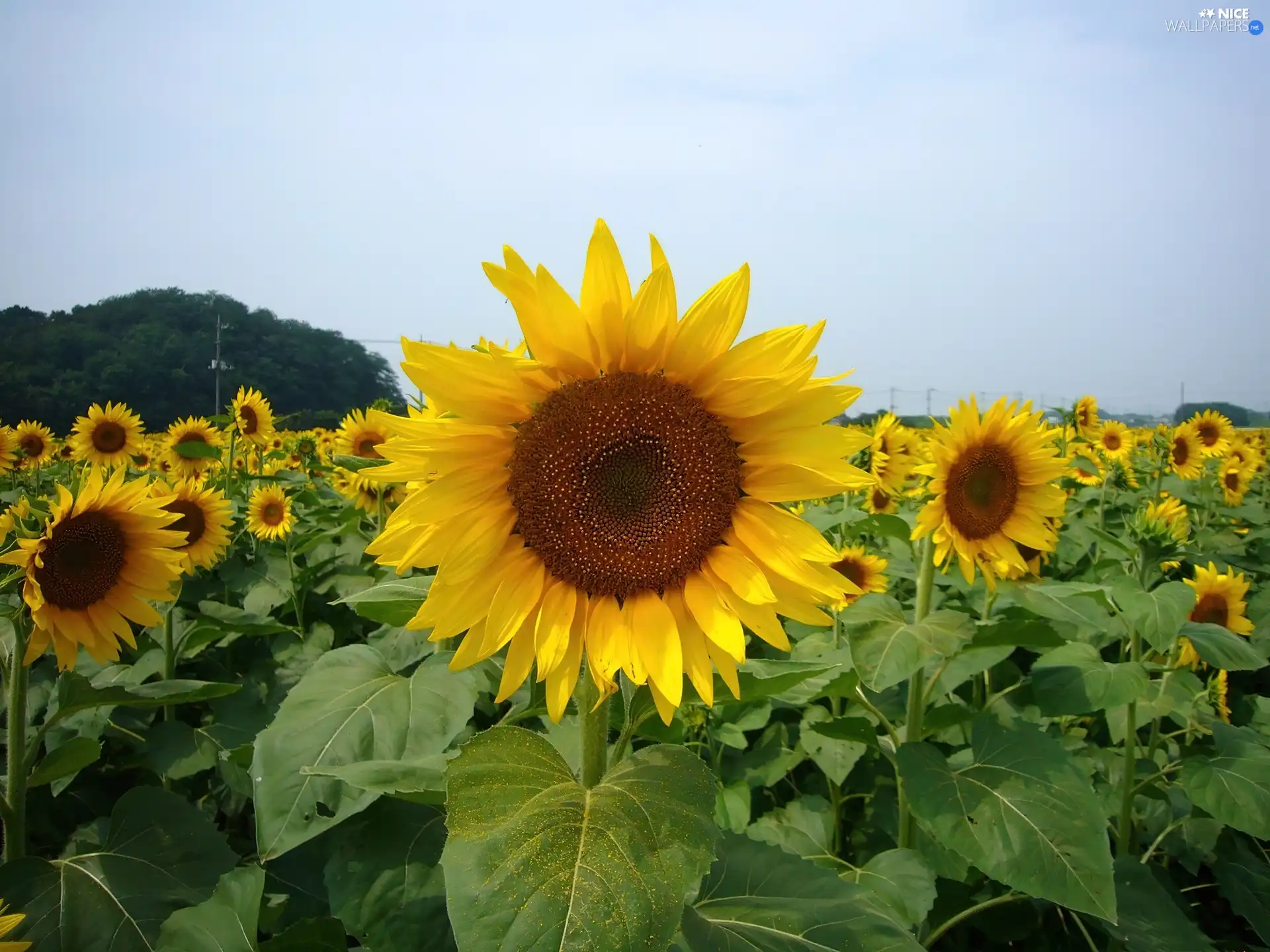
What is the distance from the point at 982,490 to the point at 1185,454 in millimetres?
7912

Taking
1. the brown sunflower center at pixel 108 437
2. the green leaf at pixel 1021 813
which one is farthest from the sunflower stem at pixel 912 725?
the brown sunflower center at pixel 108 437

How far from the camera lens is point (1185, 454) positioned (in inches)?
356

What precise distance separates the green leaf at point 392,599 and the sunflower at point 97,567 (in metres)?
1.55

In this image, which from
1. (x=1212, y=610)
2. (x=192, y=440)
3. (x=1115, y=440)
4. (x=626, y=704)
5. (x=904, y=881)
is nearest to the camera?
(x=626, y=704)

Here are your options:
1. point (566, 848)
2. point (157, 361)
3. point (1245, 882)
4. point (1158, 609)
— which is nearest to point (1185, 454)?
point (1245, 882)

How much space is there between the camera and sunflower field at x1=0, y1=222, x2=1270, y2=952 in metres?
1.41

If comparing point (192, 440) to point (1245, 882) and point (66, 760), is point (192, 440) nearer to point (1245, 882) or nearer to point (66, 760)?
point (66, 760)

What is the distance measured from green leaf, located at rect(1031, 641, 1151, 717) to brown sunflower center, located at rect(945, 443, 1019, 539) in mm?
536

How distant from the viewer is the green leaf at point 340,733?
4.99ft

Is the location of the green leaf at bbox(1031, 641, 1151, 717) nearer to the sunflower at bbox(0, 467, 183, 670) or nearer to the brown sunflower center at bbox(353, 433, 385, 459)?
the sunflower at bbox(0, 467, 183, 670)

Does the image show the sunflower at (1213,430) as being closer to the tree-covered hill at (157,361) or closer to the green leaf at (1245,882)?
the green leaf at (1245,882)

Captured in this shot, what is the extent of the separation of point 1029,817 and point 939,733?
150 centimetres

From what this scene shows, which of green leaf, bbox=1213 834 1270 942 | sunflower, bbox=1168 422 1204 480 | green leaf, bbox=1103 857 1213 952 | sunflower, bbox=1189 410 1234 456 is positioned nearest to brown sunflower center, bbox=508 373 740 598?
green leaf, bbox=1103 857 1213 952

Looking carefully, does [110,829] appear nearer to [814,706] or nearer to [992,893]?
[814,706]
